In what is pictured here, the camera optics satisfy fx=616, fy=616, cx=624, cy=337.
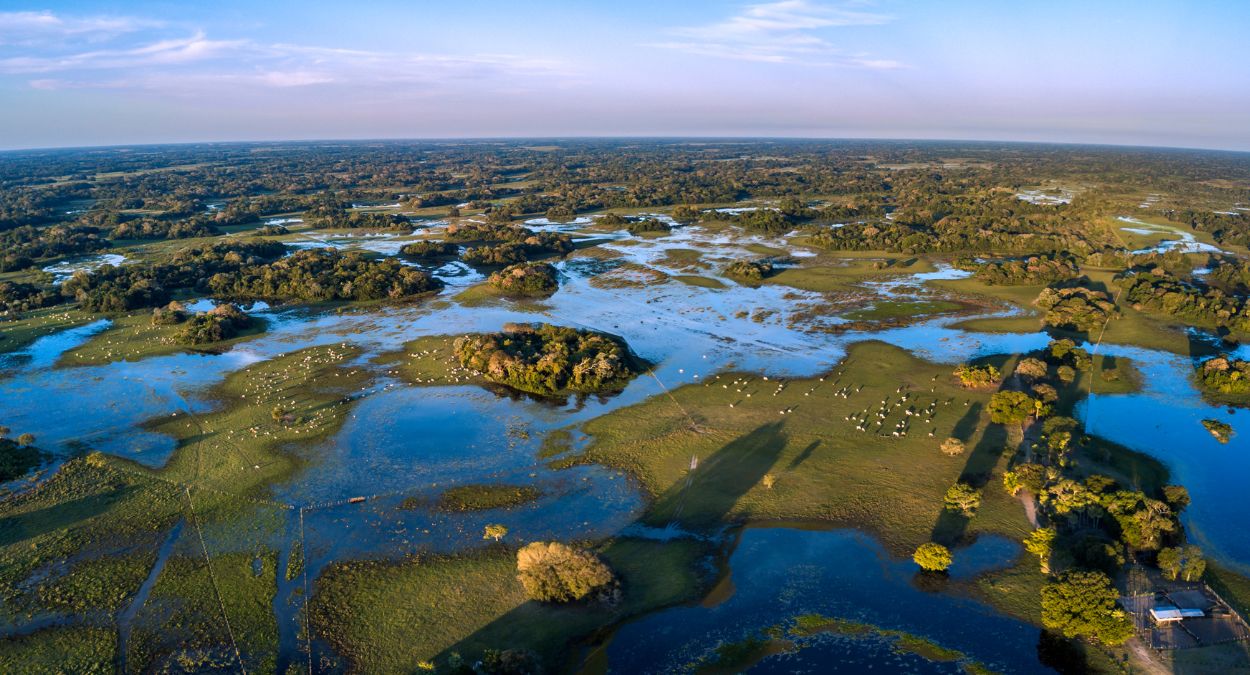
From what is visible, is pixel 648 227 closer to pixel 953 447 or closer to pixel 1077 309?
pixel 1077 309

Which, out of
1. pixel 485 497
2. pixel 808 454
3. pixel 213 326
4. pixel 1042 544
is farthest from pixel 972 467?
pixel 213 326

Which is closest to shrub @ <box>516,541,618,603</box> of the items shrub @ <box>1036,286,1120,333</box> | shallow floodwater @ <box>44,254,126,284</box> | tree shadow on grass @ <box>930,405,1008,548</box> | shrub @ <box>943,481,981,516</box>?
tree shadow on grass @ <box>930,405,1008,548</box>

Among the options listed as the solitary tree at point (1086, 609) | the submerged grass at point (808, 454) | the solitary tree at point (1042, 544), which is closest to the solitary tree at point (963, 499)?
the submerged grass at point (808, 454)

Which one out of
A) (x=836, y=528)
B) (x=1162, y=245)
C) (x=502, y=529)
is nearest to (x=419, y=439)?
(x=502, y=529)

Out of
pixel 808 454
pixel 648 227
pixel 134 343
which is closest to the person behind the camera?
pixel 808 454

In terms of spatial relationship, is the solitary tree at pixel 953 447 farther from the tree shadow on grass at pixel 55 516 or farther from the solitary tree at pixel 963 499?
the tree shadow on grass at pixel 55 516
